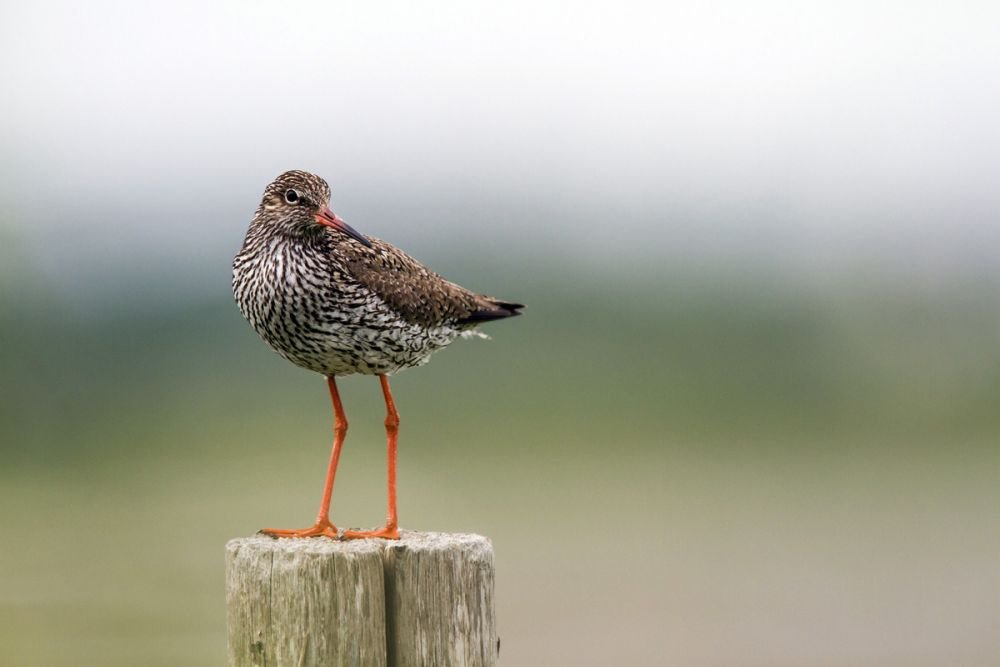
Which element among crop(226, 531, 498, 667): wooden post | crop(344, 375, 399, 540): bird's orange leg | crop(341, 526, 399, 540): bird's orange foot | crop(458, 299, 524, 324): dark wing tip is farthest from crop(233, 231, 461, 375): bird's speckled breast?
crop(226, 531, 498, 667): wooden post

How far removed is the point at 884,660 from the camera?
918 inches

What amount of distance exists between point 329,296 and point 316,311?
124mm

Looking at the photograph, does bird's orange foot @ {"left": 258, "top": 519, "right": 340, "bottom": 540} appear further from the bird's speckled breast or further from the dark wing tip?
the dark wing tip

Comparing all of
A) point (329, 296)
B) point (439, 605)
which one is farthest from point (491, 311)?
point (439, 605)

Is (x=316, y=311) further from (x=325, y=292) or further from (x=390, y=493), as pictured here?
(x=390, y=493)

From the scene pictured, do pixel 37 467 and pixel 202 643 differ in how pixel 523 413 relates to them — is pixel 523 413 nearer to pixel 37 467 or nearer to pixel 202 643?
pixel 37 467

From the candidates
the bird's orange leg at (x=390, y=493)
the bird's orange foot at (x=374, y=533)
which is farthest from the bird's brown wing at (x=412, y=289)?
the bird's orange foot at (x=374, y=533)

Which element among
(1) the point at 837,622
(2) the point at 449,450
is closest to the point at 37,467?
(2) the point at 449,450

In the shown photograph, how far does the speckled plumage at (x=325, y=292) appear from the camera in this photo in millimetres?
7242

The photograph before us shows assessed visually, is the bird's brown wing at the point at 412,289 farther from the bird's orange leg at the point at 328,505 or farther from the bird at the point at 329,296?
the bird's orange leg at the point at 328,505

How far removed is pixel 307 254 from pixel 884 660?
60.2 ft

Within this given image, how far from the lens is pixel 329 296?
7.32m

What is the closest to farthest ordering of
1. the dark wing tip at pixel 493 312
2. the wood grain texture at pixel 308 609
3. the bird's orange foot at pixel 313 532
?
the wood grain texture at pixel 308 609 < the bird's orange foot at pixel 313 532 < the dark wing tip at pixel 493 312

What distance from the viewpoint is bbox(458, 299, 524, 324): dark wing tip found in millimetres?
8336
